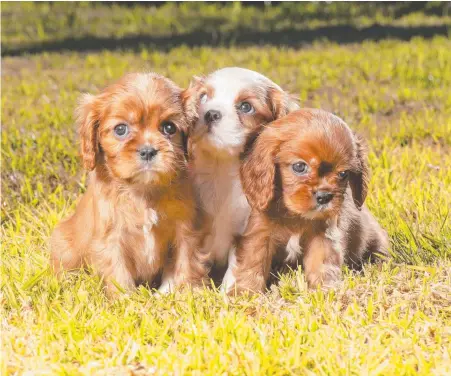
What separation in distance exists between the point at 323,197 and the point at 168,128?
0.94 m

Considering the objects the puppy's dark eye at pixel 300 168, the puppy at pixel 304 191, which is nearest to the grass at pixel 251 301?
the puppy at pixel 304 191

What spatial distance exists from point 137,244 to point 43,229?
1.48m

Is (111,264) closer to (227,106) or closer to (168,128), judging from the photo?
(168,128)

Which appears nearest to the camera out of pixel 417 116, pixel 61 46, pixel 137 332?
pixel 137 332

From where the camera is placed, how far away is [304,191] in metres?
4.29

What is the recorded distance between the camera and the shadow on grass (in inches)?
500

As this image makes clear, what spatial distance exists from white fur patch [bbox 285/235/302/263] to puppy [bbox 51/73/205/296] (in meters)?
0.54

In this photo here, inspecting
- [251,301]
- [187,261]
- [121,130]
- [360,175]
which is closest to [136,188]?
[121,130]

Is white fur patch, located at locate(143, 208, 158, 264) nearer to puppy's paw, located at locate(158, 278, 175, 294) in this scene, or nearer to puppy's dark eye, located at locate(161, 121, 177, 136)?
puppy's paw, located at locate(158, 278, 175, 294)

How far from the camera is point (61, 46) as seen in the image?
42.3ft

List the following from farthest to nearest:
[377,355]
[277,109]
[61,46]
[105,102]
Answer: [61,46] < [277,109] < [105,102] < [377,355]

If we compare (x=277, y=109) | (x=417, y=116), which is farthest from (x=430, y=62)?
(x=277, y=109)

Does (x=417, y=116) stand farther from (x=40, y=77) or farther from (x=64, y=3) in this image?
(x=64, y=3)

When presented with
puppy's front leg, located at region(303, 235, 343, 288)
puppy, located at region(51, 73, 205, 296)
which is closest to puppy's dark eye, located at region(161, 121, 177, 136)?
puppy, located at region(51, 73, 205, 296)
